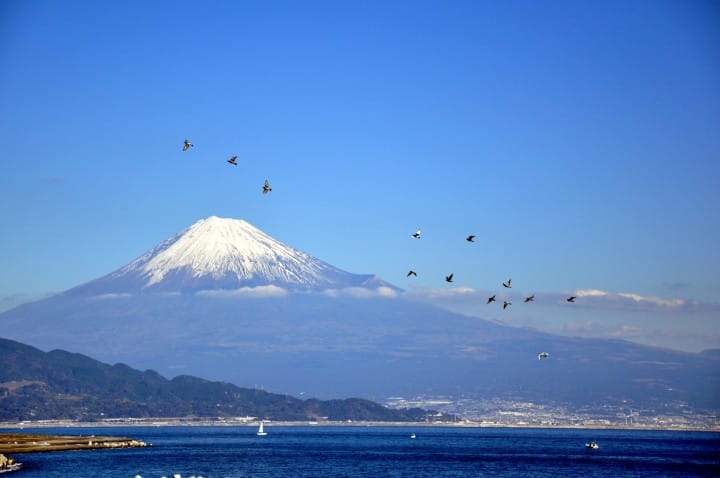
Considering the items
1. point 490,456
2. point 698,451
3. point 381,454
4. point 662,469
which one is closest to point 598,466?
point 662,469

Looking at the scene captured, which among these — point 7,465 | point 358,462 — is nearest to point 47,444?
point 7,465

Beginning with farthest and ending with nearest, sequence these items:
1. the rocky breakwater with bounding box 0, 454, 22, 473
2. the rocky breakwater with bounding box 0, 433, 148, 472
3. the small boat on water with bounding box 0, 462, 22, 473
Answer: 1. the rocky breakwater with bounding box 0, 433, 148, 472
2. the rocky breakwater with bounding box 0, 454, 22, 473
3. the small boat on water with bounding box 0, 462, 22, 473

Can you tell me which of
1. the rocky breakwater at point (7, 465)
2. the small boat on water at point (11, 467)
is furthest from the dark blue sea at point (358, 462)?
the rocky breakwater at point (7, 465)

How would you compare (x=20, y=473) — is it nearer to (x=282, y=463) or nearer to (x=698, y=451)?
(x=282, y=463)

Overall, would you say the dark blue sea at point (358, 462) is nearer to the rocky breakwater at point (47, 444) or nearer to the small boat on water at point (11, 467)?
the small boat on water at point (11, 467)

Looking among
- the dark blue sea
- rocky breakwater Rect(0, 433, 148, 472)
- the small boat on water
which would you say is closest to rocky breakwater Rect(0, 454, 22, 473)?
the small boat on water

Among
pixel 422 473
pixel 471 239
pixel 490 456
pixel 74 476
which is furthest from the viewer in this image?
pixel 490 456

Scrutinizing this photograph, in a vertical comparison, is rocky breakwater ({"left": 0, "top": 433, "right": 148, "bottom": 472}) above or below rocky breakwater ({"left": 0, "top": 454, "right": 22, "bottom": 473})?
above

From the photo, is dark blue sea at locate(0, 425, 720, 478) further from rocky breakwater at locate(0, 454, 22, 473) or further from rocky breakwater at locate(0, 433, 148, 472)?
rocky breakwater at locate(0, 433, 148, 472)

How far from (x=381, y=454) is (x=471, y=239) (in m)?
78.0

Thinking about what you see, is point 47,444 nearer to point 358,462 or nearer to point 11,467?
point 11,467

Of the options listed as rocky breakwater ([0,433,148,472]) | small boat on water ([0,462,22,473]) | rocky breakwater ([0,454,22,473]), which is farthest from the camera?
rocky breakwater ([0,433,148,472])

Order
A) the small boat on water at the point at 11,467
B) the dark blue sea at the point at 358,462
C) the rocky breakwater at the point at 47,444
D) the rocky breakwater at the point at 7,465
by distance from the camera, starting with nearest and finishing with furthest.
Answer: the small boat on water at the point at 11,467 → the rocky breakwater at the point at 7,465 → the dark blue sea at the point at 358,462 → the rocky breakwater at the point at 47,444

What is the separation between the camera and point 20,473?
10181 centimetres
